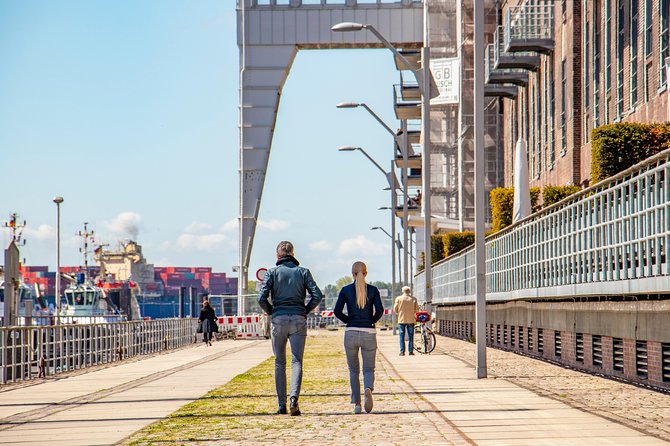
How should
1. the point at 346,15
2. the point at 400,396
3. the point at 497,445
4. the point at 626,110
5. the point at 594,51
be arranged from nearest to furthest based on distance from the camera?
the point at 497,445 < the point at 400,396 < the point at 626,110 < the point at 594,51 < the point at 346,15

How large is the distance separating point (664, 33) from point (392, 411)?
787 inches

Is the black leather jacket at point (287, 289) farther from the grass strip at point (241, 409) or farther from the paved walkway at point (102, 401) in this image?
the paved walkway at point (102, 401)

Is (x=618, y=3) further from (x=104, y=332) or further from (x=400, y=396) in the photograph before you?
(x=400, y=396)

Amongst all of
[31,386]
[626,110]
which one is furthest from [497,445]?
[626,110]

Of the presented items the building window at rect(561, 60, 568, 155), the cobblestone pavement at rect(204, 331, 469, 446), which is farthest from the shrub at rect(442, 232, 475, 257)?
the cobblestone pavement at rect(204, 331, 469, 446)

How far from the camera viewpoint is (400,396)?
16.8 metres

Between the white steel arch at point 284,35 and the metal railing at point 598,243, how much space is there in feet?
156

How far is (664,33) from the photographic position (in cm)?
3169

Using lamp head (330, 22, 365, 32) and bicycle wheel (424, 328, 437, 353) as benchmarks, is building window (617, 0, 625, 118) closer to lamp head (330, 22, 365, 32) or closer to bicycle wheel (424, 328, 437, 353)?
bicycle wheel (424, 328, 437, 353)

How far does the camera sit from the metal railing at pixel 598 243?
53.6 feet

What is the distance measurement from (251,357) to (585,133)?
50.9ft

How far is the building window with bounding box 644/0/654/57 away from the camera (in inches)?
1310

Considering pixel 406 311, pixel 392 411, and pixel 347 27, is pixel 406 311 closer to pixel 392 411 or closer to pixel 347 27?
pixel 347 27

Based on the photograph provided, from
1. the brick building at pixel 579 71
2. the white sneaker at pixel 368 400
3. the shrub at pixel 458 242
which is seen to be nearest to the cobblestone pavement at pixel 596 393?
the white sneaker at pixel 368 400
